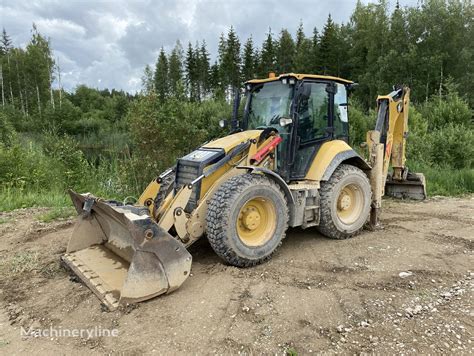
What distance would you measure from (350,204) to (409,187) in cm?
A: 294

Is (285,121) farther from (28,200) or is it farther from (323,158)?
(28,200)

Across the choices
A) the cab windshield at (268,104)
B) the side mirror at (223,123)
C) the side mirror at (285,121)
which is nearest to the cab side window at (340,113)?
the cab windshield at (268,104)

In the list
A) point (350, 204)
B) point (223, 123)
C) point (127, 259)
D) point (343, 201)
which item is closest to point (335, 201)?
point (343, 201)

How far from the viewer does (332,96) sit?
534 centimetres

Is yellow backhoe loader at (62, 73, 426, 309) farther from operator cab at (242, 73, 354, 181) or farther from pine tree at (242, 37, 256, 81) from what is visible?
pine tree at (242, 37, 256, 81)

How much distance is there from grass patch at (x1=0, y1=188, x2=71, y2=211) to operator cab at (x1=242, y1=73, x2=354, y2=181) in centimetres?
427

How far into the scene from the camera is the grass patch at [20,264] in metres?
4.24

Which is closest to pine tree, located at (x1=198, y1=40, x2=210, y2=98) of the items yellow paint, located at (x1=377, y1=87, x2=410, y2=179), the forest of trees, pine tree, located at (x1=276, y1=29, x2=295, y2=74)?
the forest of trees

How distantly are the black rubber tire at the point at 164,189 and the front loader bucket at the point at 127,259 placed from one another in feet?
1.54

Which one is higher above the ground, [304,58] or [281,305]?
[304,58]

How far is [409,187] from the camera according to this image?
7.73 meters

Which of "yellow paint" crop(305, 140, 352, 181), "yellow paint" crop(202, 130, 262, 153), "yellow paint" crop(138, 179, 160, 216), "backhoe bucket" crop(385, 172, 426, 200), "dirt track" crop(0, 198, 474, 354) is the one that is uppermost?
"yellow paint" crop(202, 130, 262, 153)

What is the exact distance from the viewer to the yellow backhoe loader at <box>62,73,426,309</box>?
3.54 m

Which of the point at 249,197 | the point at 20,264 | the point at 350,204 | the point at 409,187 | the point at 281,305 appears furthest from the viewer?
the point at 409,187
